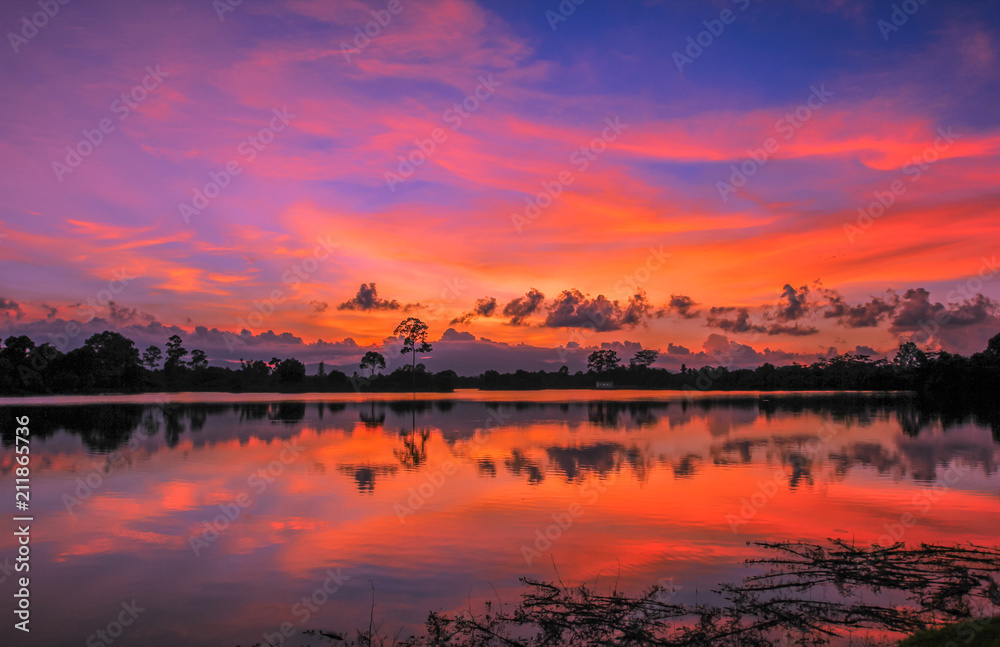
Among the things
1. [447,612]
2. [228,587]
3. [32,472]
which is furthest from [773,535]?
[32,472]

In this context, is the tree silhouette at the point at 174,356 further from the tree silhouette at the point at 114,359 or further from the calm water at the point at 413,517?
the calm water at the point at 413,517

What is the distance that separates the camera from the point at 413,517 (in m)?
19.0

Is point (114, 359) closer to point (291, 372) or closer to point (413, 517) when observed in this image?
point (291, 372)

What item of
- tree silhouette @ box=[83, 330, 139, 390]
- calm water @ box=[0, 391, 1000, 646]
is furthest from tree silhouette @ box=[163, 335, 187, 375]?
calm water @ box=[0, 391, 1000, 646]

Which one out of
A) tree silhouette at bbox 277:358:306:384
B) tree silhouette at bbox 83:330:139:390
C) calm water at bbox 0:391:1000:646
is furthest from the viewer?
tree silhouette at bbox 277:358:306:384

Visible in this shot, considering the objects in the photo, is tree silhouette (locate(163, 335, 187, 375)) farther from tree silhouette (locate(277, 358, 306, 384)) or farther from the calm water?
the calm water

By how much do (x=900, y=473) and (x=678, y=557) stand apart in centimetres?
1833


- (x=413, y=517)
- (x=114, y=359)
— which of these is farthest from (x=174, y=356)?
(x=413, y=517)

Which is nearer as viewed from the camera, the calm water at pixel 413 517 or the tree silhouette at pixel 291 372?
the calm water at pixel 413 517

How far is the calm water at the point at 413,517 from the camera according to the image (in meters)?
12.3

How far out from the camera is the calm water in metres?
12.3

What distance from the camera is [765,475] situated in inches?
1071

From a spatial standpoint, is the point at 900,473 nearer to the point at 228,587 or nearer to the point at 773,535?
the point at 773,535

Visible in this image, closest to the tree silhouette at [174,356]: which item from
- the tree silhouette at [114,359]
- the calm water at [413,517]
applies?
the tree silhouette at [114,359]
